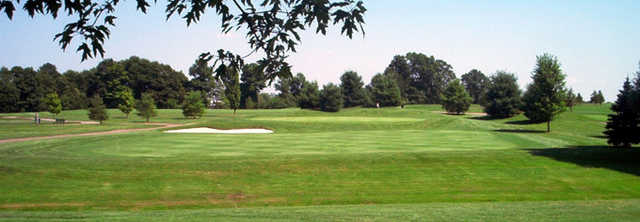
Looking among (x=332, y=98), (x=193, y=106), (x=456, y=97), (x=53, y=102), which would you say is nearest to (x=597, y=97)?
(x=456, y=97)

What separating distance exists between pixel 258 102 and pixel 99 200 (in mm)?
87214

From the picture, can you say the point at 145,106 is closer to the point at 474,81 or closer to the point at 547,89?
the point at 547,89

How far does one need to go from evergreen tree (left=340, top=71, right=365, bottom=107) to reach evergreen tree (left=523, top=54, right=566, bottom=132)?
171 feet

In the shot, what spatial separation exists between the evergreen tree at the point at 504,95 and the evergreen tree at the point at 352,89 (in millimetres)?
34025

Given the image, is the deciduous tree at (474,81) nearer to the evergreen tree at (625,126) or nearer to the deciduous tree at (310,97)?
the deciduous tree at (310,97)

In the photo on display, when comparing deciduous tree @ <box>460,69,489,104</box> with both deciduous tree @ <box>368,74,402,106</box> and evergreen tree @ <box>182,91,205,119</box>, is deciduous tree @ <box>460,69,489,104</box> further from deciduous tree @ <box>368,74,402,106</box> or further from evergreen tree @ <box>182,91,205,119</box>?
evergreen tree @ <box>182,91,205,119</box>

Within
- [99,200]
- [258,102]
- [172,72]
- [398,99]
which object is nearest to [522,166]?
[99,200]

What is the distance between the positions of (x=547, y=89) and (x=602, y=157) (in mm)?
20796

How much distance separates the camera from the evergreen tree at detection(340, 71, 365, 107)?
292 feet

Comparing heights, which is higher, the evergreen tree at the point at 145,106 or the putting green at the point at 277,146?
the evergreen tree at the point at 145,106

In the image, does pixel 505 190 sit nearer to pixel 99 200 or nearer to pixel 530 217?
pixel 530 217

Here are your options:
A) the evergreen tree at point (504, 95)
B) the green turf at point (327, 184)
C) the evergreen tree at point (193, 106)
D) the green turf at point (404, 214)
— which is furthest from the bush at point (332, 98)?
the green turf at point (404, 214)

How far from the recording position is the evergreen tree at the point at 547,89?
120ft

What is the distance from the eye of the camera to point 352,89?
294 feet
